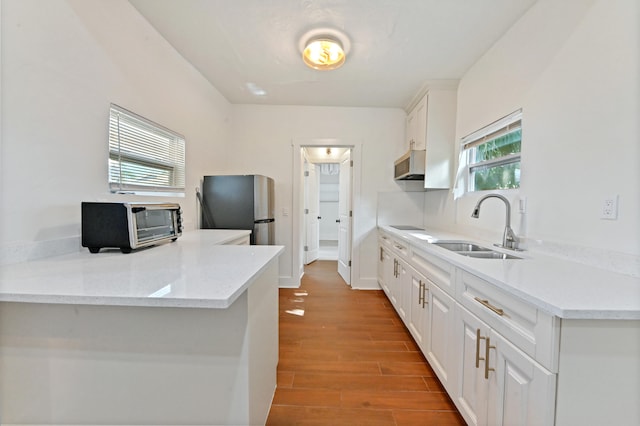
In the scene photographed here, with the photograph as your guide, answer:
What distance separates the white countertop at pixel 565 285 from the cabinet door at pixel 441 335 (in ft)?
1.13

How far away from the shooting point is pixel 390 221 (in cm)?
356

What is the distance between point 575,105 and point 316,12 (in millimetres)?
1691

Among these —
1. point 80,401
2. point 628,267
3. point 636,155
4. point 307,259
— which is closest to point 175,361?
point 80,401

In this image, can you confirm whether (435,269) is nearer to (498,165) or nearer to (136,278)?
(498,165)

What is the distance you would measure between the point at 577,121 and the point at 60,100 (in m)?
2.71

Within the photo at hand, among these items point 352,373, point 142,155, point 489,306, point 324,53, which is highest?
point 324,53

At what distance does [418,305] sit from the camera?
2016 mm

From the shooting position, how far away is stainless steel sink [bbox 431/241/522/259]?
169 centimetres

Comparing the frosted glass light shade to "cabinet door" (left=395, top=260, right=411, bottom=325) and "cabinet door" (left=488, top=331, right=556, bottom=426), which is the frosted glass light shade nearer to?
"cabinet door" (left=395, top=260, right=411, bottom=325)

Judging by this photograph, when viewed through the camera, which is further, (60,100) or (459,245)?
(459,245)

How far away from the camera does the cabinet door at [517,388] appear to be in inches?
32.4

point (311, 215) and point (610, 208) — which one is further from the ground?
point (610, 208)

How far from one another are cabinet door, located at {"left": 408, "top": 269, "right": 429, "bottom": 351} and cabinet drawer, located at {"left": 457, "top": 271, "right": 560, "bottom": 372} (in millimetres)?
593

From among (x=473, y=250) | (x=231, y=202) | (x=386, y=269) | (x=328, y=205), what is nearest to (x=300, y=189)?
(x=231, y=202)
